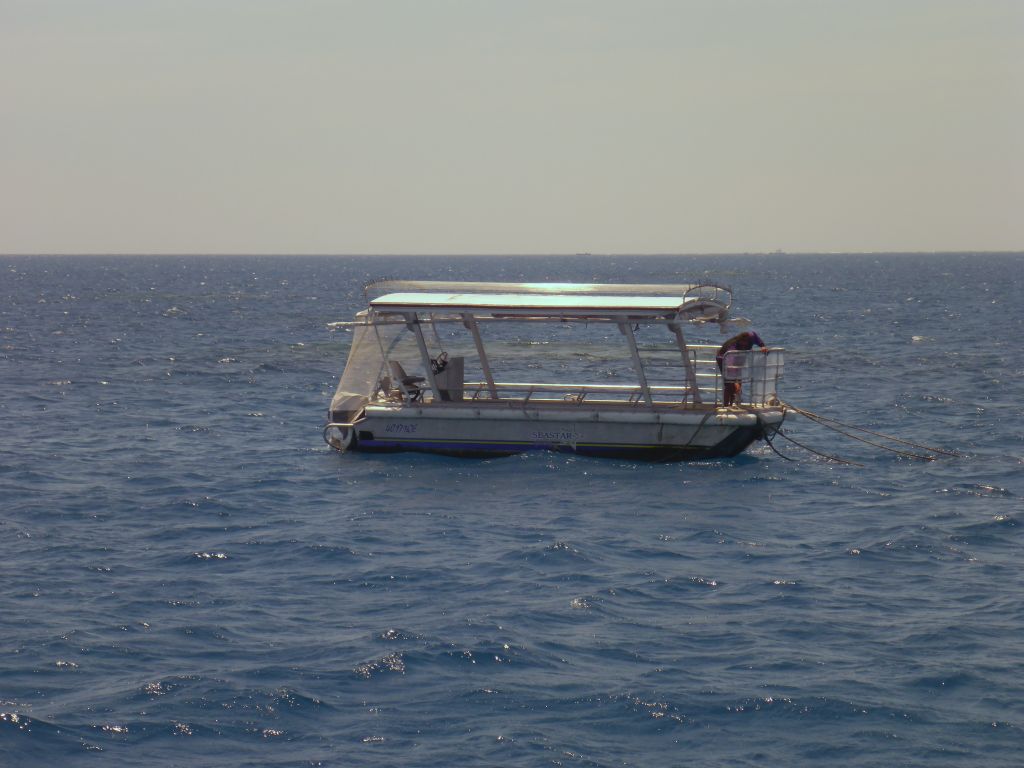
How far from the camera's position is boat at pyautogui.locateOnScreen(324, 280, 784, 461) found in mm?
23953

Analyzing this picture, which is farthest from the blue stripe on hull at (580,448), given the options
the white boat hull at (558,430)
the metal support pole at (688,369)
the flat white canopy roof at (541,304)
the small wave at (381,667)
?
the small wave at (381,667)

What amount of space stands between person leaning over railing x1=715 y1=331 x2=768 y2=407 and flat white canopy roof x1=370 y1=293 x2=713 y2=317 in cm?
120

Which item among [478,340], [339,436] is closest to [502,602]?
[339,436]

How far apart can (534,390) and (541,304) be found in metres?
2.76

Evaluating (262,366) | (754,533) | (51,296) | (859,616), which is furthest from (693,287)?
(51,296)

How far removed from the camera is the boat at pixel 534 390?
24.0m

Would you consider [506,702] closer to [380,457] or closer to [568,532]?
[568,532]

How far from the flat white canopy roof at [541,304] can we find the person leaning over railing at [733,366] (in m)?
1.20

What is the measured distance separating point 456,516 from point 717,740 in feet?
29.8

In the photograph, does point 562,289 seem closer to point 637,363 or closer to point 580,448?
point 637,363

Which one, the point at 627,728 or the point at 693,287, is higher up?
the point at 693,287

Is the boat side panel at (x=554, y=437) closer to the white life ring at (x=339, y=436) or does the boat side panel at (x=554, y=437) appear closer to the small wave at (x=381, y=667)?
the white life ring at (x=339, y=436)

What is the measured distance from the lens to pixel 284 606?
15883 millimetres

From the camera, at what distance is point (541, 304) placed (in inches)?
947
